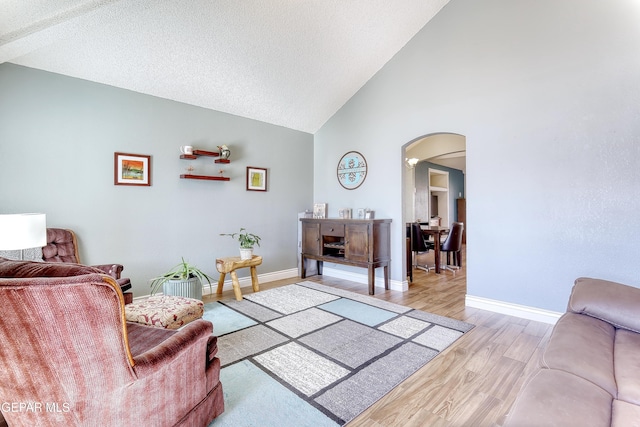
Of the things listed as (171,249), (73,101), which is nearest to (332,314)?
(171,249)

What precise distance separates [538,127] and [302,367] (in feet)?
10.4

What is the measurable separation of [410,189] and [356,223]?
4060 millimetres

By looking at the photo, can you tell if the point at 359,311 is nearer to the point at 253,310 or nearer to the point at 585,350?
the point at 253,310

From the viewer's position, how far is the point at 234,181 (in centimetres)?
438

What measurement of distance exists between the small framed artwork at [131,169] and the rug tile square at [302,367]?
2550mm

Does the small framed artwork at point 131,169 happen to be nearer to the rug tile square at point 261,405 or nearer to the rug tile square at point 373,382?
the rug tile square at point 261,405

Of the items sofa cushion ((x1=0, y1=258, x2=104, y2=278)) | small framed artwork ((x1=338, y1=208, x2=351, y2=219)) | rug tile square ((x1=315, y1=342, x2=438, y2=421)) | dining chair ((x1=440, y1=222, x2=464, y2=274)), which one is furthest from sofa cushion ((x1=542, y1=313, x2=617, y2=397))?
dining chair ((x1=440, y1=222, x2=464, y2=274))

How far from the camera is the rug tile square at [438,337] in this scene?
2488mm

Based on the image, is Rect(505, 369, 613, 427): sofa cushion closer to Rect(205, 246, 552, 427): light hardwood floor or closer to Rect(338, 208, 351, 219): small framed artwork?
Rect(205, 246, 552, 427): light hardwood floor

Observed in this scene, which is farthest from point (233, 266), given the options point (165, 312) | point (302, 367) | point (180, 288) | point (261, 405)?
point (261, 405)

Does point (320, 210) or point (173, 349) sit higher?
point (320, 210)

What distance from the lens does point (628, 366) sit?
120cm

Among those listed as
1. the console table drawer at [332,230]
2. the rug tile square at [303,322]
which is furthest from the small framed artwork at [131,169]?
the console table drawer at [332,230]

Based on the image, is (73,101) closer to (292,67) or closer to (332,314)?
(292,67)
